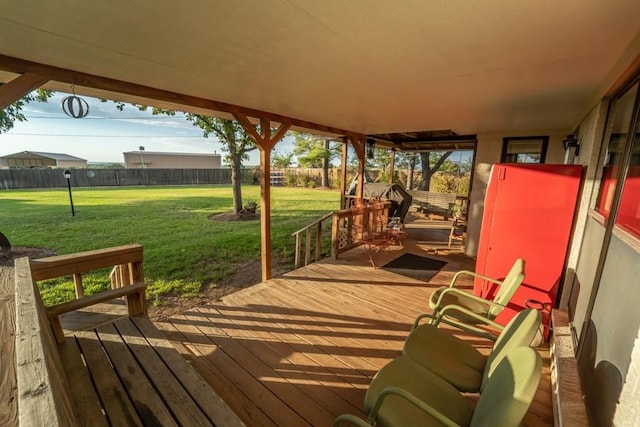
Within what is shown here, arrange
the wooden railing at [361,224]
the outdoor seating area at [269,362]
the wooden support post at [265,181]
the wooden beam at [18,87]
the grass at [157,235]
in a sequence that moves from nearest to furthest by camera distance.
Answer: the outdoor seating area at [269,362] < the wooden beam at [18,87] < the wooden support post at [265,181] < the grass at [157,235] < the wooden railing at [361,224]

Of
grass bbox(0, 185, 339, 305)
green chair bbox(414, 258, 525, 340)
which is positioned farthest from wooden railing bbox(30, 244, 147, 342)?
green chair bbox(414, 258, 525, 340)

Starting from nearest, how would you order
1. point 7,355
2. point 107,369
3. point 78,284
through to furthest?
point 7,355 < point 107,369 < point 78,284

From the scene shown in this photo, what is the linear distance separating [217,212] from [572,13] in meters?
10.3

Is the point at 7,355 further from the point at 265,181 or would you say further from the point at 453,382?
the point at 265,181

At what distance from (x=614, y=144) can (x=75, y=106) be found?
15.0 feet

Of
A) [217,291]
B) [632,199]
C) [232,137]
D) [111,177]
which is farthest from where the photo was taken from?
[111,177]

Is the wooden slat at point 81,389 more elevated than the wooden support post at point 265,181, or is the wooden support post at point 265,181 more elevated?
the wooden support post at point 265,181

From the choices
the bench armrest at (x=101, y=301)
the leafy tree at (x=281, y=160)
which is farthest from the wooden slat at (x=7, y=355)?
the leafy tree at (x=281, y=160)

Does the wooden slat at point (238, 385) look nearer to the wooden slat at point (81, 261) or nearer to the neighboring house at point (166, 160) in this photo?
the wooden slat at point (81, 261)

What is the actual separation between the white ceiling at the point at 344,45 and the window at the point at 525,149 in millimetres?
2202

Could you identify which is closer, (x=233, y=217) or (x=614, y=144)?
(x=614, y=144)

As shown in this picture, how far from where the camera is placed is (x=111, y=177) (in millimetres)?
18000

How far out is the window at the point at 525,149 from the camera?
16.2 ft

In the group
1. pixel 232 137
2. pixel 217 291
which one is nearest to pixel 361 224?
pixel 217 291
